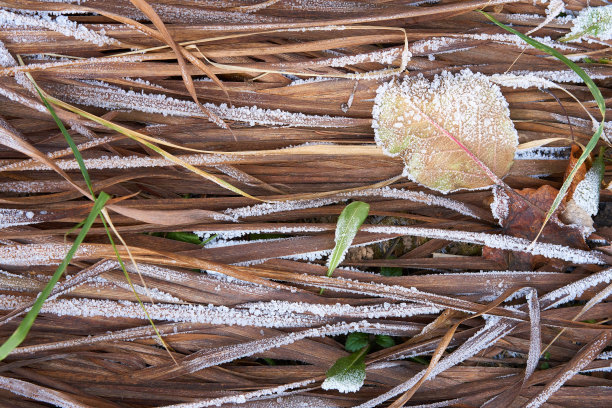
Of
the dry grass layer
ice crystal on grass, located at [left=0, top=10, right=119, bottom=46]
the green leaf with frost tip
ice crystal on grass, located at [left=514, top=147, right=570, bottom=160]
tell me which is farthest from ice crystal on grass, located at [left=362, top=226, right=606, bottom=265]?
ice crystal on grass, located at [left=0, top=10, right=119, bottom=46]

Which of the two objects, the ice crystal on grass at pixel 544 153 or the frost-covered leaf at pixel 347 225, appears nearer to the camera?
the frost-covered leaf at pixel 347 225

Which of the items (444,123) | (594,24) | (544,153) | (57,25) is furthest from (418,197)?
(57,25)

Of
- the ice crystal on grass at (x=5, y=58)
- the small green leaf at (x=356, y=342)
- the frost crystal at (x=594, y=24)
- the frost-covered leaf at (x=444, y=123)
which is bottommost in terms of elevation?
the small green leaf at (x=356, y=342)

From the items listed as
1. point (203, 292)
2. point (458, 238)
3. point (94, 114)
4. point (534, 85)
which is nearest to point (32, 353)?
point (203, 292)

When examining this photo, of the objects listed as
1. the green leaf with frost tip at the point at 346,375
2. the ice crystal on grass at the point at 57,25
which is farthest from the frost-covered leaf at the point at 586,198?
the ice crystal on grass at the point at 57,25

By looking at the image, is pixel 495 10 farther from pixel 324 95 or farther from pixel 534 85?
pixel 324 95

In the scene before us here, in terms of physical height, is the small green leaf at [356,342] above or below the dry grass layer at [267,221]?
below

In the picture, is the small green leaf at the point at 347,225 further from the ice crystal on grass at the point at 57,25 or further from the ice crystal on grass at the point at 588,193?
the ice crystal on grass at the point at 57,25
